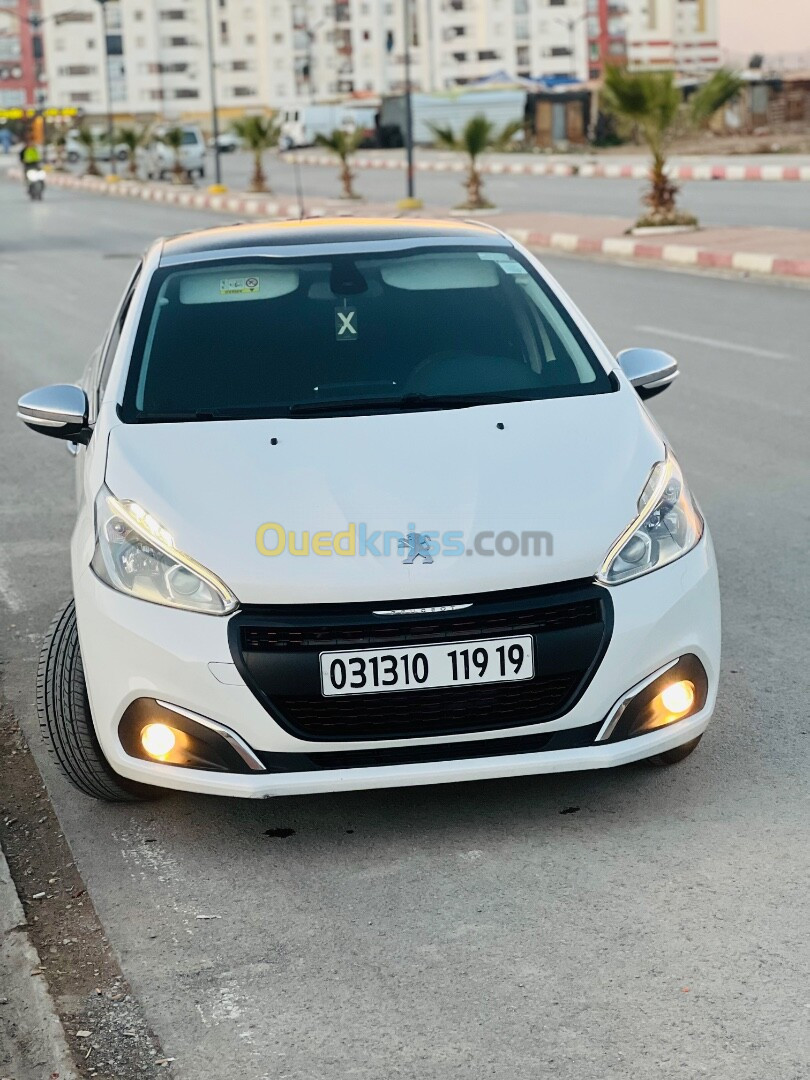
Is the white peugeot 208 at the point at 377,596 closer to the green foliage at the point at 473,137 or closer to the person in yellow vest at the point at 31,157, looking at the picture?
the green foliage at the point at 473,137

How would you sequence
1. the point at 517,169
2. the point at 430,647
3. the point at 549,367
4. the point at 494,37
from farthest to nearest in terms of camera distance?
1. the point at 494,37
2. the point at 517,169
3. the point at 549,367
4. the point at 430,647

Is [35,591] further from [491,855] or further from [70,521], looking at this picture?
[491,855]

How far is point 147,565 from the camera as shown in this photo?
151 inches

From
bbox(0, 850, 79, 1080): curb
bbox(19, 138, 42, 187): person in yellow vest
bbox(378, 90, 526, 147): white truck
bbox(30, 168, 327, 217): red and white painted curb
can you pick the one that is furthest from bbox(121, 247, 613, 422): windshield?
bbox(378, 90, 526, 147): white truck

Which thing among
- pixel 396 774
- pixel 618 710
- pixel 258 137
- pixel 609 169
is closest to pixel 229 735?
pixel 396 774

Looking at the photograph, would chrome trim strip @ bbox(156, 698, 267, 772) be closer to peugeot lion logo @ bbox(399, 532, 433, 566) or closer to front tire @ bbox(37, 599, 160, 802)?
front tire @ bbox(37, 599, 160, 802)

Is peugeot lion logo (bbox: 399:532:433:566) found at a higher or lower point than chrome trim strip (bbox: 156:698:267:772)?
higher

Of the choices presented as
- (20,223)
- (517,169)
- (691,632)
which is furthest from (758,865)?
(517,169)

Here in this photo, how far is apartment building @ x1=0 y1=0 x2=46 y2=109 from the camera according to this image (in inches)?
6142

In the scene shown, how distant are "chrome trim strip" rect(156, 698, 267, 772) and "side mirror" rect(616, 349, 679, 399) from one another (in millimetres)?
1829

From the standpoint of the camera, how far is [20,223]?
34.1 m

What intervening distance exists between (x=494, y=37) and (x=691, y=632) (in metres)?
147

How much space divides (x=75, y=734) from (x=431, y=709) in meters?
0.93

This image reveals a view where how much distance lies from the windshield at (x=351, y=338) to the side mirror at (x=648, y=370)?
234mm
